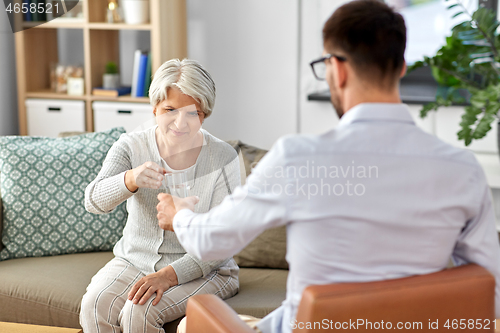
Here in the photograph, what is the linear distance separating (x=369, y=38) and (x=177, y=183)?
0.69m

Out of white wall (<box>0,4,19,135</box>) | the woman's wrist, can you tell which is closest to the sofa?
the woman's wrist

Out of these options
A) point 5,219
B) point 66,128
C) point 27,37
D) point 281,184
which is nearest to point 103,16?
point 27,37

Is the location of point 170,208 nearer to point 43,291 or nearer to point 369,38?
point 369,38

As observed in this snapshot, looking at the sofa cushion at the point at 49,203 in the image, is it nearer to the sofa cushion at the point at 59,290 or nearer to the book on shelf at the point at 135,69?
the sofa cushion at the point at 59,290

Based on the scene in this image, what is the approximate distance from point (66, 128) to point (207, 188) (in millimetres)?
2042

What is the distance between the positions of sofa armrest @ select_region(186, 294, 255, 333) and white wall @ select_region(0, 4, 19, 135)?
105 inches

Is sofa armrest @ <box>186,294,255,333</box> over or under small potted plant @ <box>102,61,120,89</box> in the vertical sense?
under

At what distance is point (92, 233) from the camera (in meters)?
2.12

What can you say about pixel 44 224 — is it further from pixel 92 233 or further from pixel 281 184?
A: pixel 281 184

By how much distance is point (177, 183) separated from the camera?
1476mm

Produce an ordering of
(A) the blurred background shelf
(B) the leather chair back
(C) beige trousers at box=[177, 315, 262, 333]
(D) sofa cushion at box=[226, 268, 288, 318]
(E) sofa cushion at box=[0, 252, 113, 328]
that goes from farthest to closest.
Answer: (A) the blurred background shelf, (E) sofa cushion at box=[0, 252, 113, 328], (D) sofa cushion at box=[226, 268, 288, 318], (C) beige trousers at box=[177, 315, 262, 333], (B) the leather chair back

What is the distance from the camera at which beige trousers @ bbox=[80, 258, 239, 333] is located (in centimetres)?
153

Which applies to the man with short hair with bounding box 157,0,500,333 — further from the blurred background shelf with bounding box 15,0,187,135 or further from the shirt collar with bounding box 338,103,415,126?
the blurred background shelf with bounding box 15,0,187,135

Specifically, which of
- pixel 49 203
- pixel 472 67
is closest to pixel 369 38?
pixel 49 203
